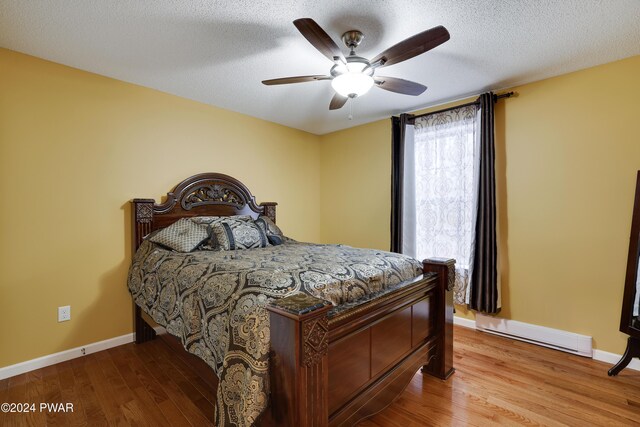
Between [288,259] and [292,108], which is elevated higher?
[292,108]

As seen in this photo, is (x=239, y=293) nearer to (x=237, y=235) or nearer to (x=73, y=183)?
(x=237, y=235)

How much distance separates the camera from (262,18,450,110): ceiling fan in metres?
1.58

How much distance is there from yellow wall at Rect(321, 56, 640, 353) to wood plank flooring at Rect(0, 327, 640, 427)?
17.4 inches

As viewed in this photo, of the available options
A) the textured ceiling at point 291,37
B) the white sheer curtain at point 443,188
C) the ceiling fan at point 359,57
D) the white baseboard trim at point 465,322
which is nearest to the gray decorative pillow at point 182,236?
the textured ceiling at point 291,37

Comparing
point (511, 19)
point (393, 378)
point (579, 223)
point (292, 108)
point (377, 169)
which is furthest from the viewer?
point (377, 169)

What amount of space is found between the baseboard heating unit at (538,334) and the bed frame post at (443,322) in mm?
1058

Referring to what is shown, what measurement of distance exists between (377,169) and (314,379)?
10.3ft

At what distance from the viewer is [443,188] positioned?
331 cm

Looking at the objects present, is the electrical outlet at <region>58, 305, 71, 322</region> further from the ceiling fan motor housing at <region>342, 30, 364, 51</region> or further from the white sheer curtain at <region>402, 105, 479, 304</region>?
the white sheer curtain at <region>402, 105, 479, 304</region>

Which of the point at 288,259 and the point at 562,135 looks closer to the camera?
the point at 288,259

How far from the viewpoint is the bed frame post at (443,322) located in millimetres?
2154

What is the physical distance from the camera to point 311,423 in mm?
1165

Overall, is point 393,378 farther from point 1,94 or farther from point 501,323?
point 1,94

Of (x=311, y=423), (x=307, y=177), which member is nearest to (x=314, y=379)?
(x=311, y=423)
